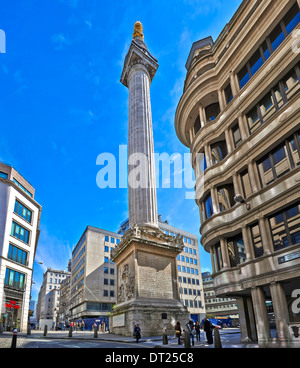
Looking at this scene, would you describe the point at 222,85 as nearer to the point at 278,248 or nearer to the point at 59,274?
the point at 278,248

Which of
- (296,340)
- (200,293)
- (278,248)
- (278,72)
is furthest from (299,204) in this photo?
(200,293)

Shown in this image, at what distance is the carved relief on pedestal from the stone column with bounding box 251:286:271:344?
12348mm

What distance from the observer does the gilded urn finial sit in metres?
48.8

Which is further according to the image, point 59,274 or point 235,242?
point 59,274

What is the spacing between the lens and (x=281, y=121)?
15531mm

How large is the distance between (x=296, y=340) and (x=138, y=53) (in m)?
40.6

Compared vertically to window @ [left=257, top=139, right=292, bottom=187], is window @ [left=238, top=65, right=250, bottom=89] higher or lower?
higher

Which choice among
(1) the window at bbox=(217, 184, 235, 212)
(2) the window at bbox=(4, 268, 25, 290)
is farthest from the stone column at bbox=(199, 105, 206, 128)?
(2) the window at bbox=(4, 268, 25, 290)

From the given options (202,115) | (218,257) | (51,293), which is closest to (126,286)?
(218,257)

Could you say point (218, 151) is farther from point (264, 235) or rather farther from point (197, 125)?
point (264, 235)

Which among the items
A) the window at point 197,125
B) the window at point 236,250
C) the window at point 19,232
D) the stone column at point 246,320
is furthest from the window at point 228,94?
the window at point 19,232

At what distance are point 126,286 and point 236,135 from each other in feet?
55.4

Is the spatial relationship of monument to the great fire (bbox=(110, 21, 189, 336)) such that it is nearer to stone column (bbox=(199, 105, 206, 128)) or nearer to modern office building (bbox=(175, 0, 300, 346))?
modern office building (bbox=(175, 0, 300, 346))

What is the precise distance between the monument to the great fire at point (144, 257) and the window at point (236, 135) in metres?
12.6
